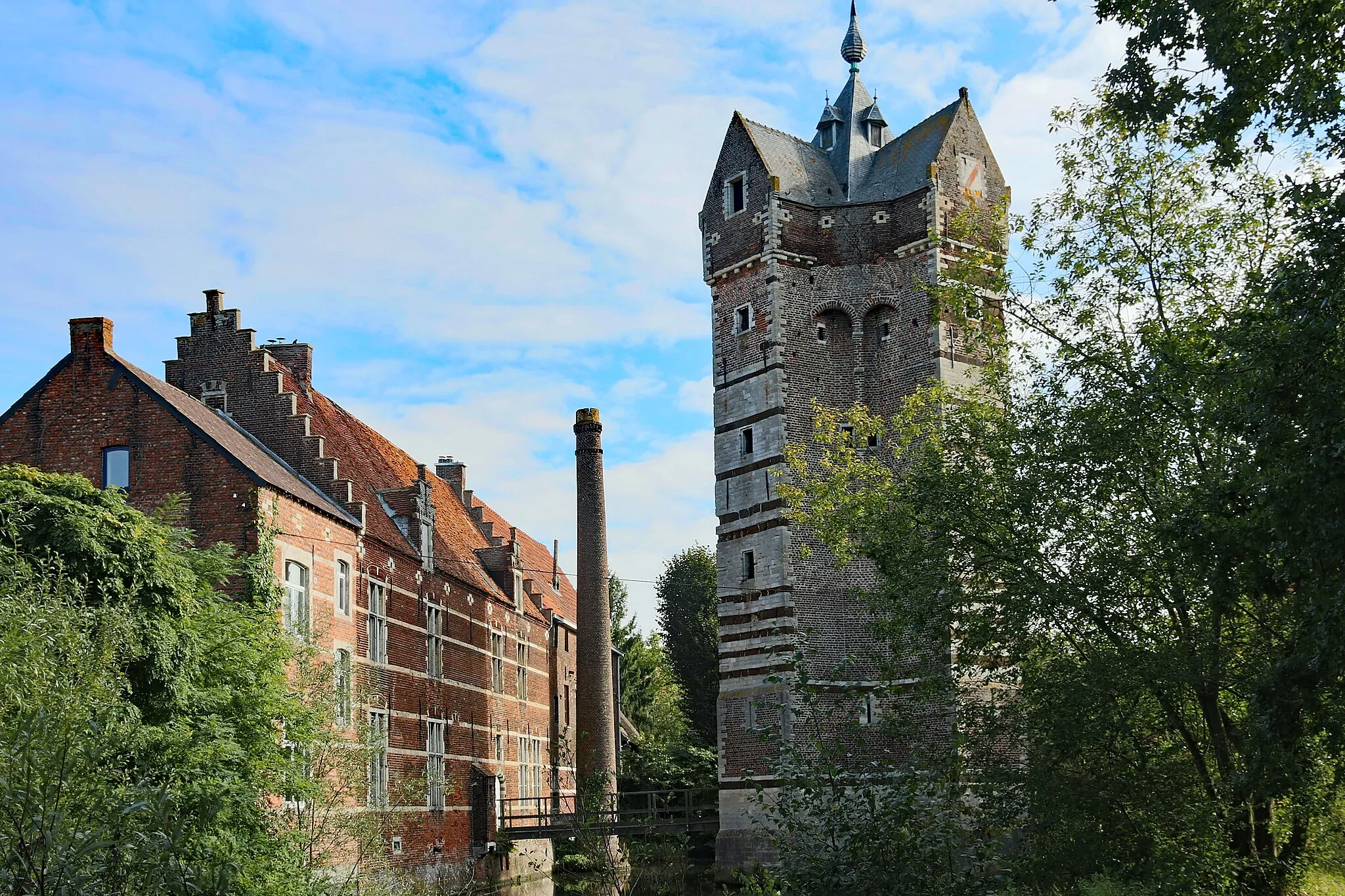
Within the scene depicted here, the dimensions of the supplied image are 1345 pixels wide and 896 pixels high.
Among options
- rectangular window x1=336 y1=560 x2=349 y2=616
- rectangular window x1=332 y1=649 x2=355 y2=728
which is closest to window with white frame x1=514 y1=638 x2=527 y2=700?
rectangular window x1=336 y1=560 x2=349 y2=616

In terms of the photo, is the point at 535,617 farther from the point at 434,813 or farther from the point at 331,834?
the point at 331,834

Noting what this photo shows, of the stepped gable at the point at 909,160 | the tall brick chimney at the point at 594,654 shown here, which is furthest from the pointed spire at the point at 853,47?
the tall brick chimney at the point at 594,654

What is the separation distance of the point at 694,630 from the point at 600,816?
728 inches

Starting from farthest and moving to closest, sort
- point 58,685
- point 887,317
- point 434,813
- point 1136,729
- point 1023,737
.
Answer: point 887,317 → point 434,813 → point 1023,737 → point 1136,729 → point 58,685

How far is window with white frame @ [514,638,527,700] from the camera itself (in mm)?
39781

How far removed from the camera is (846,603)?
30.8 metres

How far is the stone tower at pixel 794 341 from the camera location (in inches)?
1232

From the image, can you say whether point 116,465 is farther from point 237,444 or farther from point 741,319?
point 741,319

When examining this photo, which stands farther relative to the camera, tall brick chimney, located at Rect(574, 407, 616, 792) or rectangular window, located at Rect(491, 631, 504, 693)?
tall brick chimney, located at Rect(574, 407, 616, 792)

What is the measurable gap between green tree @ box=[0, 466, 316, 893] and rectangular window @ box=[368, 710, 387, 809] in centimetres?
312

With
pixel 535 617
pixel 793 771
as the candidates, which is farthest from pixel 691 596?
pixel 793 771

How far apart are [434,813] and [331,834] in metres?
9.02

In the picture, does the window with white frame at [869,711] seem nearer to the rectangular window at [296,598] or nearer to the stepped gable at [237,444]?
the stepped gable at [237,444]

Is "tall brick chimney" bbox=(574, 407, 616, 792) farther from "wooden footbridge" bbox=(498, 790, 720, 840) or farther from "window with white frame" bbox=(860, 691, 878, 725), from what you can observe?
"window with white frame" bbox=(860, 691, 878, 725)
